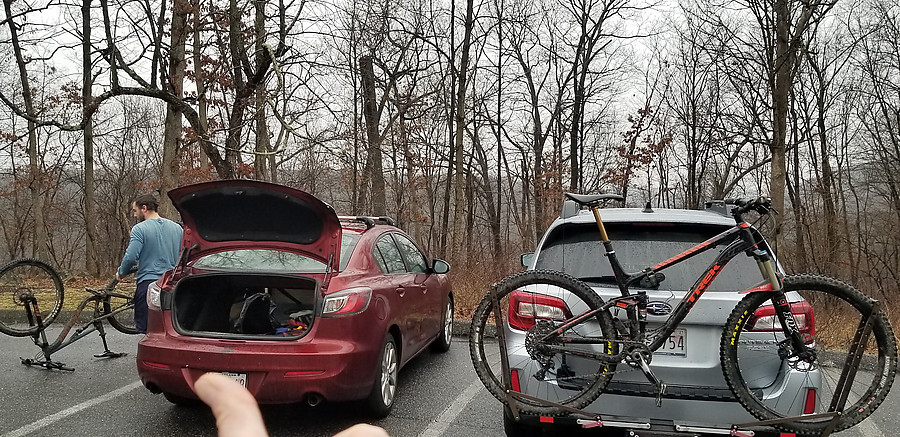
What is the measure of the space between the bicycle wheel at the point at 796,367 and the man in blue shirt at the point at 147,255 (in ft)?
17.4

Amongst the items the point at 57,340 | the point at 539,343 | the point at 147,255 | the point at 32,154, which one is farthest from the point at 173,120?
the point at 32,154

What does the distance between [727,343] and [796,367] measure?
439mm

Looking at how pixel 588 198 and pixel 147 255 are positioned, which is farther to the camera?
pixel 147 255

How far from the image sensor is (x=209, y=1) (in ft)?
44.3

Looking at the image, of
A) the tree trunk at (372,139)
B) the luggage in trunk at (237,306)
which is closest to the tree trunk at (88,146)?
the tree trunk at (372,139)

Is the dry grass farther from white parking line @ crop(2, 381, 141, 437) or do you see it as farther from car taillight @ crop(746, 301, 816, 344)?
car taillight @ crop(746, 301, 816, 344)

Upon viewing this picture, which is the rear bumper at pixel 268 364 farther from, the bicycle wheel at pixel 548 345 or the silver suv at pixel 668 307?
the silver suv at pixel 668 307

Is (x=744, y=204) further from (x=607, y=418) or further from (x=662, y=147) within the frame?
(x=662, y=147)

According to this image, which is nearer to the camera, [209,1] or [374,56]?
[209,1]

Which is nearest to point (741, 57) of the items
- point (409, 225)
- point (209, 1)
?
point (409, 225)

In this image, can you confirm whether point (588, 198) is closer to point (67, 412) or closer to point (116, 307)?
point (67, 412)

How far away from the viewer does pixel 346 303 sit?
4.60m

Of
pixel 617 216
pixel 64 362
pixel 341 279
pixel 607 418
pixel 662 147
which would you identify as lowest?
pixel 64 362

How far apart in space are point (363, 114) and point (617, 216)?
59.4 ft
